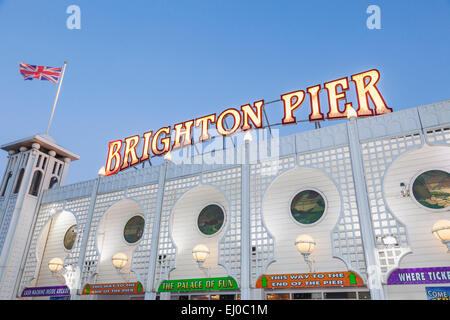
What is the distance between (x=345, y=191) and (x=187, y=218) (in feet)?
28.0

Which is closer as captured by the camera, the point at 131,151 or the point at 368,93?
the point at 368,93

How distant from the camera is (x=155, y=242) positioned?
16.8 metres

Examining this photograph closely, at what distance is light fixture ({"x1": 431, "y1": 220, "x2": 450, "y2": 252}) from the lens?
35.4ft

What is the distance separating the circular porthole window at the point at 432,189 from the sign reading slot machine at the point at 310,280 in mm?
4013

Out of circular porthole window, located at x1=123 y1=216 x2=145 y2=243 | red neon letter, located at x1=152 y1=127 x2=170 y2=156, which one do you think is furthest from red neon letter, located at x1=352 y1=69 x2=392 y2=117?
circular porthole window, located at x1=123 y1=216 x2=145 y2=243

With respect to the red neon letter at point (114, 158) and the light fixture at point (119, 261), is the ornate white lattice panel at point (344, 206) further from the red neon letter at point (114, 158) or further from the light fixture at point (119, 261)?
the red neon letter at point (114, 158)

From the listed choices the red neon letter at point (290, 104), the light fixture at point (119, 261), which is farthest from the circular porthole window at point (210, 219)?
the red neon letter at point (290, 104)

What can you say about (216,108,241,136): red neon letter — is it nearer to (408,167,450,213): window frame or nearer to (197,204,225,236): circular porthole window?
(197,204,225,236): circular porthole window

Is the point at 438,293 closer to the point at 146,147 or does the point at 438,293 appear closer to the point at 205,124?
the point at 205,124

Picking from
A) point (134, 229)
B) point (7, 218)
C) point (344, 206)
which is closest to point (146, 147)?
point (134, 229)

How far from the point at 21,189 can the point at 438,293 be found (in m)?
24.4
